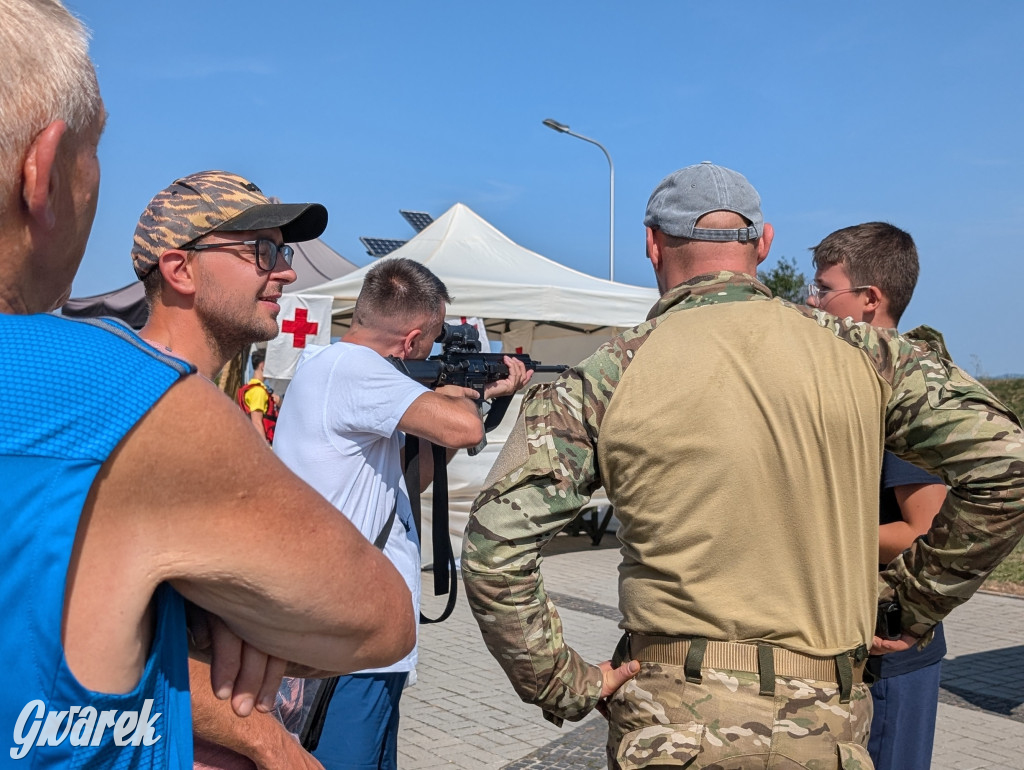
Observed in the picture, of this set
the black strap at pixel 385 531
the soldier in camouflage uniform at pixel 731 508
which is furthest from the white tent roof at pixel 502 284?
the soldier in camouflage uniform at pixel 731 508

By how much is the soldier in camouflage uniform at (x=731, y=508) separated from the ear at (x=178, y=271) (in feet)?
2.58

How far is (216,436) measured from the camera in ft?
2.94

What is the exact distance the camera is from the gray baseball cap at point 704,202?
7.29ft

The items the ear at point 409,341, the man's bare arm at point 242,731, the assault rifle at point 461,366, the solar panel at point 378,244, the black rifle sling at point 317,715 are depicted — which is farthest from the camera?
the solar panel at point 378,244

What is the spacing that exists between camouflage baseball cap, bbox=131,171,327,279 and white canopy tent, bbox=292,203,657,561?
22.4 ft

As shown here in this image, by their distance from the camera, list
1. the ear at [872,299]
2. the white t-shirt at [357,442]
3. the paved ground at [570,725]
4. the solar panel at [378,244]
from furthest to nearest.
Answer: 1. the solar panel at [378,244]
2. the paved ground at [570,725]
3. the ear at [872,299]
4. the white t-shirt at [357,442]

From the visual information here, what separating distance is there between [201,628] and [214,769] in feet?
1.28

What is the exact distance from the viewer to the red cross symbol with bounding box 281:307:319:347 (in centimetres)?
915

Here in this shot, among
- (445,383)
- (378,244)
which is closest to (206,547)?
(445,383)

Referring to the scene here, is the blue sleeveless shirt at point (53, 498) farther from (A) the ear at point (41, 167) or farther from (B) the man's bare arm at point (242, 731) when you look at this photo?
(B) the man's bare arm at point (242, 731)

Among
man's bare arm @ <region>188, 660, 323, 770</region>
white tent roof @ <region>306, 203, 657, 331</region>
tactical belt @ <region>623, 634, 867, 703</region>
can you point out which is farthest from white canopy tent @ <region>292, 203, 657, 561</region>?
man's bare arm @ <region>188, 660, 323, 770</region>

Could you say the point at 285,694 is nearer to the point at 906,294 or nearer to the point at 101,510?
the point at 101,510

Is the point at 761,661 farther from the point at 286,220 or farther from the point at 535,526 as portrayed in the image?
the point at 286,220

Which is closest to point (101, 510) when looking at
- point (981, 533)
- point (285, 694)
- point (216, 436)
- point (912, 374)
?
point (216, 436)
